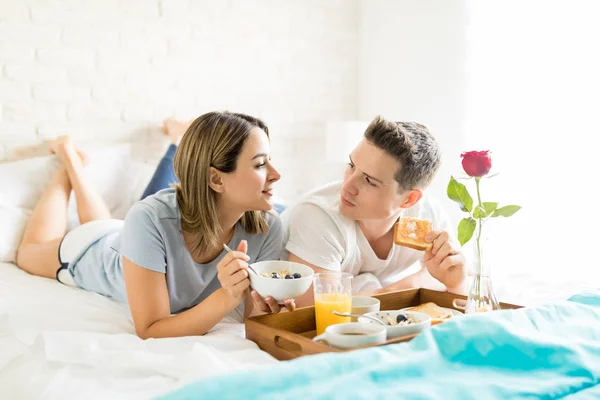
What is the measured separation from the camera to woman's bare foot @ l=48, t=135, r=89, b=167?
2795 millimetres

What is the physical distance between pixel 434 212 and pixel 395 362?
Answer: 4.01 ft

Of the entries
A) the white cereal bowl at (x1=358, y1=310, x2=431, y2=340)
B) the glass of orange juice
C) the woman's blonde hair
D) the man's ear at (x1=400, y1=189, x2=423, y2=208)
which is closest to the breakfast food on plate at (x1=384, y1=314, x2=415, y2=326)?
the white cereal bowl at (x1=358, y1=310, x2=431, y2=340)

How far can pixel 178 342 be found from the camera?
1462 millimetres

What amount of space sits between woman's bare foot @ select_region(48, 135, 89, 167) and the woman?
831mm

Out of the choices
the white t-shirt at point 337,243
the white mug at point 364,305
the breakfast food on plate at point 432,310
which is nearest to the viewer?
the white mug at point 364,305

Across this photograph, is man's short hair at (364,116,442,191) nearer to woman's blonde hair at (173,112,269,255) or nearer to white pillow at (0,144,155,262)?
woman's blonde hair at (173,112,269,255)

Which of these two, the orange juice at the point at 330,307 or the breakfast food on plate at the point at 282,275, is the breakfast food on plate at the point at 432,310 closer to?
the orange juice at the point at 330,307

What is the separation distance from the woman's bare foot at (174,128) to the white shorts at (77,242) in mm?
902

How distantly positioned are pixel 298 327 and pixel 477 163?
59 cm

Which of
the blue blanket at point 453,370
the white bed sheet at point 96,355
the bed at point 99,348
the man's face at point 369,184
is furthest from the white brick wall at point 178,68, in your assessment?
the blue blanket at point 453,370

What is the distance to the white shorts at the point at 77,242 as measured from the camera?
229 cm

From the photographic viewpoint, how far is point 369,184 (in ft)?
6.39

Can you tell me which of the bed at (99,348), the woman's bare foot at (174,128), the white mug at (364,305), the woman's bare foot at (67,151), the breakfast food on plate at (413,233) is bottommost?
the bed at (99,348)

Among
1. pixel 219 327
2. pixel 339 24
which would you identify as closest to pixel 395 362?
pixel 219 327
